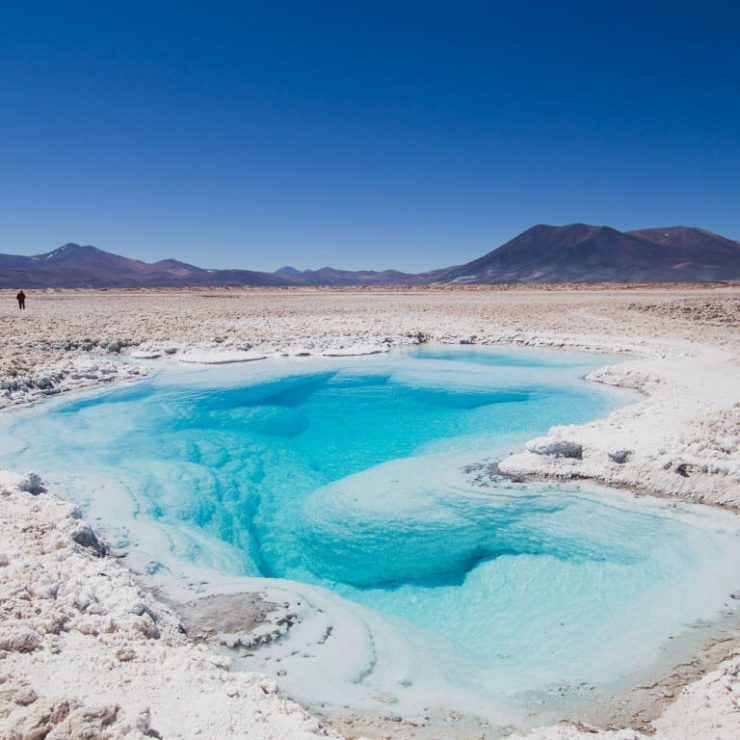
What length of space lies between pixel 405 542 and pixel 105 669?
3354 millimetres

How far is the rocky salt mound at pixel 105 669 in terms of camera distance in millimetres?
2367

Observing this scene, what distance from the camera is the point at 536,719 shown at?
300 cm

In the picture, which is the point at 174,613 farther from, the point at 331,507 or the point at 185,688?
the point at 331,507

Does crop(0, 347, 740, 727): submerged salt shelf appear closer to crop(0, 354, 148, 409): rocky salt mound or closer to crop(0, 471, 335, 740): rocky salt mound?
crop(0, 471, 335, 740): rocky salt mound

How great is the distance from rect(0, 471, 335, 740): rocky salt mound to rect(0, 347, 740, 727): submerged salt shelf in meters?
0.52

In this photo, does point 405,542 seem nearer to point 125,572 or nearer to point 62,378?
point 125,572

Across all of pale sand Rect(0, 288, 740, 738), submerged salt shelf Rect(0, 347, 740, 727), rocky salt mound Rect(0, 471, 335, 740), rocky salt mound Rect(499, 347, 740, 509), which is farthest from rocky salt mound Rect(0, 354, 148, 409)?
rocky salt mound Rect(499, 347, 740, 509)

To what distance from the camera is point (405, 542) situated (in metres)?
5.65

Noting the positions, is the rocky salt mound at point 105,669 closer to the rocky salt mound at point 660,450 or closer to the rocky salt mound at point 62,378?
the rocky salt mound at point 660,450

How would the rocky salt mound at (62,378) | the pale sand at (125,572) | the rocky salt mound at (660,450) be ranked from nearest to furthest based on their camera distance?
1. the pale sand at (125,572)
2. the rocky salt mound at (660,450)
3. the rocky salt mound at (62,378)

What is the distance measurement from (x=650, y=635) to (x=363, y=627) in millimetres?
2016

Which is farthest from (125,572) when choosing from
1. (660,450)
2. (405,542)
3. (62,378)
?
(62,378)

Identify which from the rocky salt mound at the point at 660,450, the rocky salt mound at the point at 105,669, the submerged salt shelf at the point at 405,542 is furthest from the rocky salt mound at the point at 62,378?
the rocky salt mound at the point at 660,450

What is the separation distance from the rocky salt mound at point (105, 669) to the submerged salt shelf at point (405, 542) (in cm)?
52
